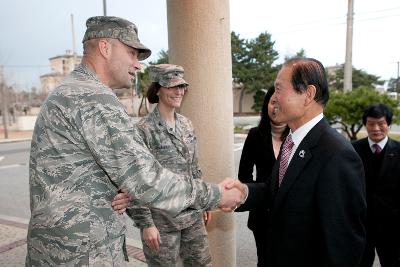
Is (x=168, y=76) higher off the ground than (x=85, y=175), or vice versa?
(x=168, y=76)

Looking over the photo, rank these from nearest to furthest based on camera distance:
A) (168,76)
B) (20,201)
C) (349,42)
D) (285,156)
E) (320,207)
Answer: (320,207) → (285,156) → (168,76) → (20,201) → (349,42)

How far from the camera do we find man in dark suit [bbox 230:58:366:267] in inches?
67.4

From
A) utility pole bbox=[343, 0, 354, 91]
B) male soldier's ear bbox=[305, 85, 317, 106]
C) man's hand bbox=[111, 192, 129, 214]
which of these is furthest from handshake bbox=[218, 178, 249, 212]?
utility pole bbox=[343, 0, 354, 91]

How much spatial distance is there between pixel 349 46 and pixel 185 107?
38.2 ft

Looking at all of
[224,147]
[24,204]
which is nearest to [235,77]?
[24,204]

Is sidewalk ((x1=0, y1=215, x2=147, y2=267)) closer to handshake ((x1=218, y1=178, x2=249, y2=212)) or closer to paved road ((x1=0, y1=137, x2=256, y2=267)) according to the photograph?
paved road ((x1=0, y1=137, x2=256, y2=267))

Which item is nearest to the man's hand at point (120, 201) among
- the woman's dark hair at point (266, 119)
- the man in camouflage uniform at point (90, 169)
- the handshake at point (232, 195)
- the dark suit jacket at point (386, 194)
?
the man in camouflage uniform at point (90, 169)

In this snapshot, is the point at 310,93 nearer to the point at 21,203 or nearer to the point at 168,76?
the point at 168,76

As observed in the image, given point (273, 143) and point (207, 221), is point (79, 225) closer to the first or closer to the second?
point (207, 221)

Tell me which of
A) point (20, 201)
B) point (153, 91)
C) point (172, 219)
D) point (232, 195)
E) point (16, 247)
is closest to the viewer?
point (232, 195)

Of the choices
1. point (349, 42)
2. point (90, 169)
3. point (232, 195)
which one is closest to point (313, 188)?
point (232, 195)

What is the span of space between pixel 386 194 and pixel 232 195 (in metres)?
1.61

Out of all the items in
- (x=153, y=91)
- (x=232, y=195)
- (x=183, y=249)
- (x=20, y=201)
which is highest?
(x=153, y=91)

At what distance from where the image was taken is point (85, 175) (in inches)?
70.1
